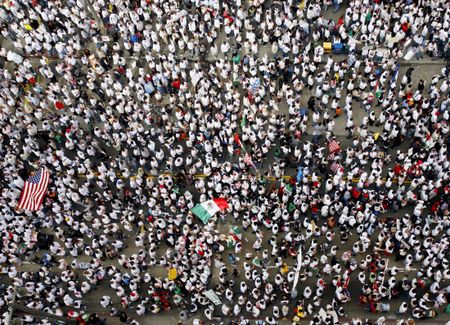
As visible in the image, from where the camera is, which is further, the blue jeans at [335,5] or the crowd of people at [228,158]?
the blue jeans at [335,5]

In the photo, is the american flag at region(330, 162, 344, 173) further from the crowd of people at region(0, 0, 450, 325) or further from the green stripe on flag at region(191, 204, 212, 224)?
the green stripe on flag at region(191, 204, 212, 224)

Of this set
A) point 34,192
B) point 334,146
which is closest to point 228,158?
point 334,146

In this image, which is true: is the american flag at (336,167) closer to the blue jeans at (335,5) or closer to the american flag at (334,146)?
the american flag at (334,146)

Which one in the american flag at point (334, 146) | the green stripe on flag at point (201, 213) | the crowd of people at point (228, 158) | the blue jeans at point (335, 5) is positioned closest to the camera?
the crowd of people at point (228, 158)

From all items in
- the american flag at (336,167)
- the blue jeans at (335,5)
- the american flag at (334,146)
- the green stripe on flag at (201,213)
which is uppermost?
the blue jeans at (335,5)

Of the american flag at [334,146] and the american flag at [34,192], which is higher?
the american flag at [334,146]

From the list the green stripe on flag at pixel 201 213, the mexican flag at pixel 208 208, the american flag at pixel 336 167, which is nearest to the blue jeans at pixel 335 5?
the american flag at pixel 336 167

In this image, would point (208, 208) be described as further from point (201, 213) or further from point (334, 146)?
point (334, 146)
